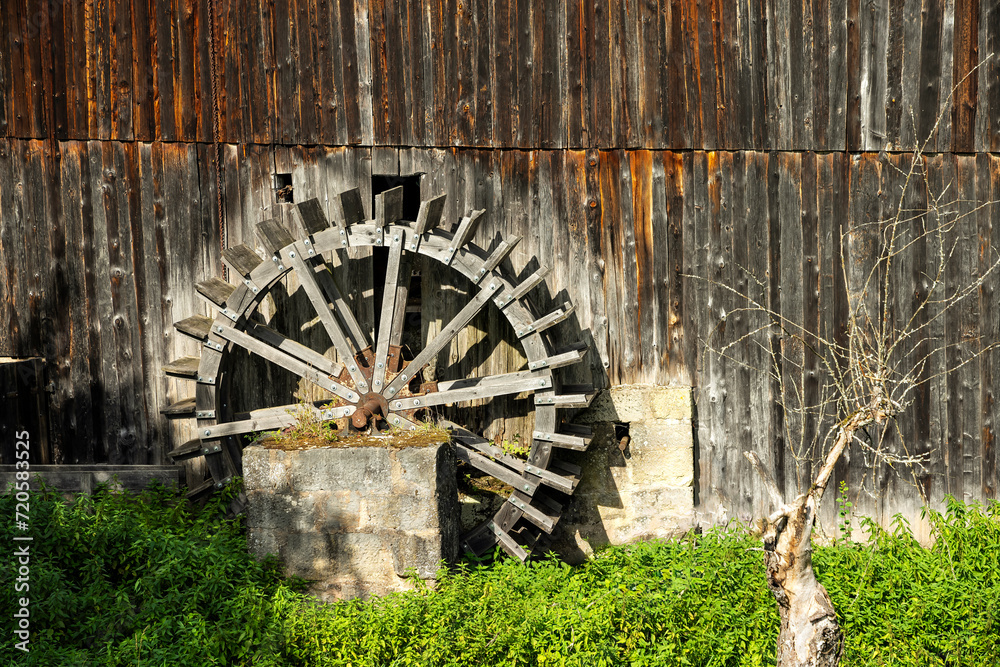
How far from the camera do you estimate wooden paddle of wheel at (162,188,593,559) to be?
5809mm

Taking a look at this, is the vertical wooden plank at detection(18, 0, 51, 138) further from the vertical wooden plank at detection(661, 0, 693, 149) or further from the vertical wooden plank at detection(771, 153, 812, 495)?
the vertical wooden plank at detection(771, 153, 812, 495)

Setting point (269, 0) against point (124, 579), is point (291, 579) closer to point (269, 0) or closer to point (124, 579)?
point (124, 579)

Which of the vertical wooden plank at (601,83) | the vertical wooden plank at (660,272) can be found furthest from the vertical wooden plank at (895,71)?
the vertical wooden plank at (601,83)

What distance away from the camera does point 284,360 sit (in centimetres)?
594

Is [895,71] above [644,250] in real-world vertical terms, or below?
above

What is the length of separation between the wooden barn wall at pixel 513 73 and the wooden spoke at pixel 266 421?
78.6 inches

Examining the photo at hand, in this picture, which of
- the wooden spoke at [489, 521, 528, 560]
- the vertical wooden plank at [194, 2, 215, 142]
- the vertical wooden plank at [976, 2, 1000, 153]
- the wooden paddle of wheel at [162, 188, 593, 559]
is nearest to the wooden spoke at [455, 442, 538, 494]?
the wooden paddle of wheel at [162, 188, 593, 559]

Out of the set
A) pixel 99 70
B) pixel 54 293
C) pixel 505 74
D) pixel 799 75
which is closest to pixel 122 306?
pixel 54 293

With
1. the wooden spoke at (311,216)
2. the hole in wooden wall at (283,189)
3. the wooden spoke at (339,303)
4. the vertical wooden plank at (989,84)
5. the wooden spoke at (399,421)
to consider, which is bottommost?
the wooden spoke at (399,421)

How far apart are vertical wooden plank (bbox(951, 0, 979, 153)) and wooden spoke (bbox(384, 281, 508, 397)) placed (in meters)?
3.78

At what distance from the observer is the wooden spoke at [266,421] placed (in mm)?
5898

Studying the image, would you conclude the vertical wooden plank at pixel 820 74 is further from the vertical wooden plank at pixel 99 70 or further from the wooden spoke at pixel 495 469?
the vertical wooden plank at pixel 99 70

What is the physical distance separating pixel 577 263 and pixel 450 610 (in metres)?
2.76

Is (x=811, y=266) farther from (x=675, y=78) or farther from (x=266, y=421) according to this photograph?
(x=266, y=421)
